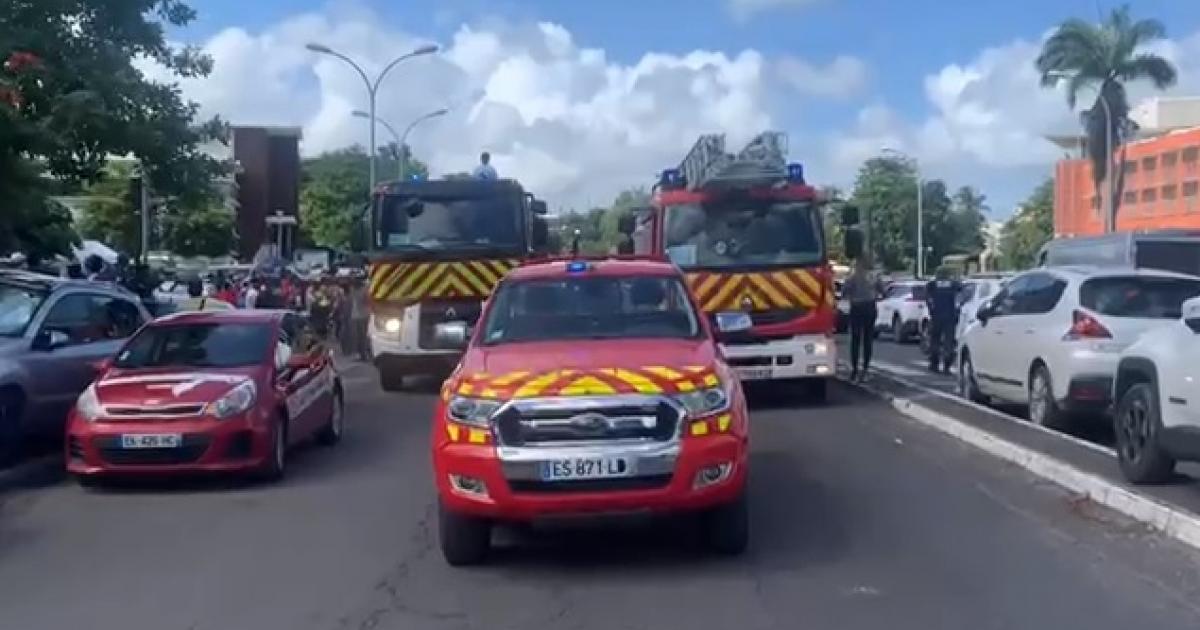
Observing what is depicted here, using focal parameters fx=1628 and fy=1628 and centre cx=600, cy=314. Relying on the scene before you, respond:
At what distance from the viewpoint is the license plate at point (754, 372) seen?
18844 mm

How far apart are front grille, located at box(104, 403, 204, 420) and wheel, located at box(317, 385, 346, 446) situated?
3.23 meters

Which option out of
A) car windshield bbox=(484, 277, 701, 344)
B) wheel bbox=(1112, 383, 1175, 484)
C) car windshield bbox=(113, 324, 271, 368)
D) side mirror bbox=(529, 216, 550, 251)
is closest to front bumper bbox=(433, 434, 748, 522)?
car windshield bbox=(484, 277, 701, 344)

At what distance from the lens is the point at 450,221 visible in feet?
74.6

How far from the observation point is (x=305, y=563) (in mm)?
10125

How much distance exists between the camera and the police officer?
25.0 m

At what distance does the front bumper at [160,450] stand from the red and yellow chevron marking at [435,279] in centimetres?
913

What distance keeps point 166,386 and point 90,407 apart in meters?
0.64

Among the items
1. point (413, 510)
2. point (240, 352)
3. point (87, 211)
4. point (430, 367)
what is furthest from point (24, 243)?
point (87, 211)

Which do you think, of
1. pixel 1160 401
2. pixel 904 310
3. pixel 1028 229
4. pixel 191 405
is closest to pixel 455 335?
pixel 191 405

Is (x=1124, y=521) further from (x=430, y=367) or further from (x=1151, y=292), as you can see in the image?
(x=430, y=367)

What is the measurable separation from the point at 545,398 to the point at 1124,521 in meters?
4.33

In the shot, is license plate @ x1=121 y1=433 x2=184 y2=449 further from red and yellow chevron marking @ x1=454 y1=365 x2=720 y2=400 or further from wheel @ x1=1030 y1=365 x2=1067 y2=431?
wheel @ x1=1030 y1=365 x2=1067 y2=431

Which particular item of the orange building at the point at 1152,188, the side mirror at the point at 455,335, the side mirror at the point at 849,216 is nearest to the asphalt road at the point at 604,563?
the side mirror at the point at 455,335

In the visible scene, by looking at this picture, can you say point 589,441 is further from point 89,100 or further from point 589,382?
point 89,100
